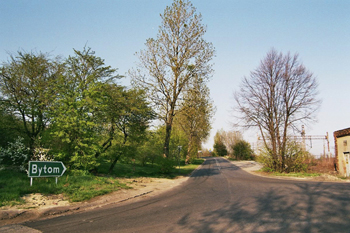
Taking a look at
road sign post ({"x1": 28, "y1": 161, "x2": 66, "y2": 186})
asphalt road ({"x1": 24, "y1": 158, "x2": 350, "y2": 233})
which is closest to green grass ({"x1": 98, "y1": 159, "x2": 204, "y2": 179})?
road sign post ({"x1": 28, "y1": 161, "x2": 66, "y2": 186})

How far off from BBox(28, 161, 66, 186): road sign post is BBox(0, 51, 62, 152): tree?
6332mm

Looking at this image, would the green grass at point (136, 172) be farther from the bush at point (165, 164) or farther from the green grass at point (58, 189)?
the green grass at point (58, 189)

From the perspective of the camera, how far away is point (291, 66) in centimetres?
2555

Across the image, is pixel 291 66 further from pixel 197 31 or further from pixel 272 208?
pixel 272 208

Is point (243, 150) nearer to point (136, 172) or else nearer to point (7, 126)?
point (136, 172)

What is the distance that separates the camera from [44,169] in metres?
10.5

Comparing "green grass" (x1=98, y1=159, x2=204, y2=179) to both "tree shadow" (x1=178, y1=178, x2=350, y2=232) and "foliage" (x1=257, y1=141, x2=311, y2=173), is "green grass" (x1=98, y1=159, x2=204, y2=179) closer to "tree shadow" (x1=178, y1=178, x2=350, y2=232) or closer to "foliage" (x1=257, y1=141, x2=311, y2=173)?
"foliage" (x1=257, y1=141, x2=311, y2=173)

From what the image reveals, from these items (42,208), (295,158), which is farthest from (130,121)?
(295,158)

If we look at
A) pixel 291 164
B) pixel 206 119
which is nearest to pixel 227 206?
pixel 291 164

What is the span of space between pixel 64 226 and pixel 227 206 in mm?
4995

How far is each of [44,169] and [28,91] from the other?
9120 mm

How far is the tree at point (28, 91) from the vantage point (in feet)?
53.9

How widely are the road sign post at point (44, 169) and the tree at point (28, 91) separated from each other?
633 cm

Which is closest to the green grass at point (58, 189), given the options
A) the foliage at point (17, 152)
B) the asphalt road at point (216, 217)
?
the asphalt road at point (216, 217)
